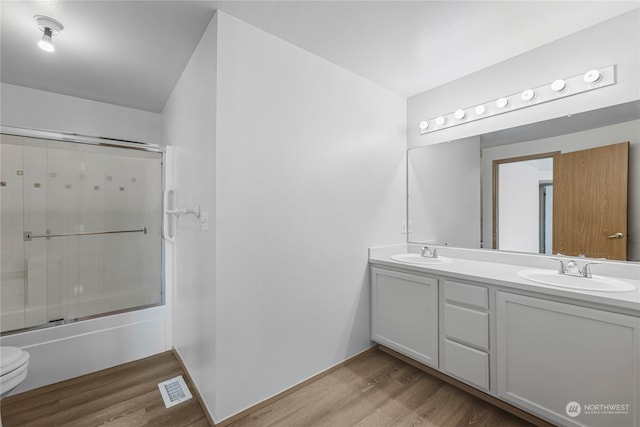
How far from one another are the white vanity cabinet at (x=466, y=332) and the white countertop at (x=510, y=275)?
0.09m

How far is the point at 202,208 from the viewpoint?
5.74ft

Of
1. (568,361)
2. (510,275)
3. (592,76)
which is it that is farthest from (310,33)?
(568,361)

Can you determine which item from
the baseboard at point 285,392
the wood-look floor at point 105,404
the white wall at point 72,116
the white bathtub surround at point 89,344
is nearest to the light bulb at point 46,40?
the white wall at point 72,116

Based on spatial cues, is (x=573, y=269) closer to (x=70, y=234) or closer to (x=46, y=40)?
(x=46, y=40)

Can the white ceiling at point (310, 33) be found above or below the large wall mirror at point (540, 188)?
above

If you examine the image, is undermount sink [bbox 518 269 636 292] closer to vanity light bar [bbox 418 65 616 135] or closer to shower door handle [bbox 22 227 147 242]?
vanity light bar [bbox 418 65 616 135]

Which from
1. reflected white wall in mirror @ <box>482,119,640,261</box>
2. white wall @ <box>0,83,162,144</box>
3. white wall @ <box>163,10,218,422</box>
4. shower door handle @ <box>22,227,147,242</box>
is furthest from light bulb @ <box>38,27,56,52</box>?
reflected white wall in mirror @ <box>482,119,640,261</box>

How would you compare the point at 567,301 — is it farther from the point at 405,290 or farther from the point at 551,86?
the point at 551,86

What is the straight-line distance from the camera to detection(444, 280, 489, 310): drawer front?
168 cm

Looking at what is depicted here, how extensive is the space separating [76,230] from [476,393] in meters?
3.49

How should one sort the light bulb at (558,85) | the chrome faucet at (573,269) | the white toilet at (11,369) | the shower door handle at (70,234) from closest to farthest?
the white toilet at (11,369)
the chrome faucet at (573,269)
the light bulb at (558,85)
the shower door handle at (70,234)

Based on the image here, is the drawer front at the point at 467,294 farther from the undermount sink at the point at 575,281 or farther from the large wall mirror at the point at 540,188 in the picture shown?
the large wall mirror at the point at 540,188

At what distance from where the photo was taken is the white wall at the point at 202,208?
1603mm

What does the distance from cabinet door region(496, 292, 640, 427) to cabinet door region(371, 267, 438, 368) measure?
0.43 m
